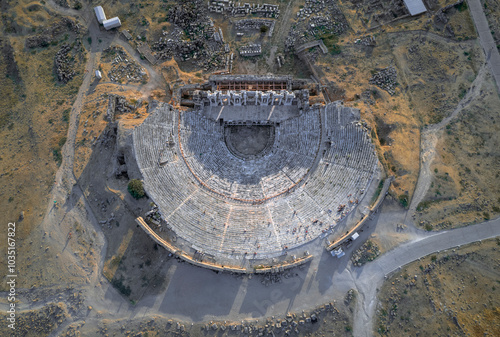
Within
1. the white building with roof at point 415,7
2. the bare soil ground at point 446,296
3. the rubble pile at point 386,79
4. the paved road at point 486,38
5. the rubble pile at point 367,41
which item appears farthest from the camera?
the white building with roof at point 415,7

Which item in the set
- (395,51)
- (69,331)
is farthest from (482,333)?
(69,331)

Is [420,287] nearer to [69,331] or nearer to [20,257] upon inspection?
[69,331]

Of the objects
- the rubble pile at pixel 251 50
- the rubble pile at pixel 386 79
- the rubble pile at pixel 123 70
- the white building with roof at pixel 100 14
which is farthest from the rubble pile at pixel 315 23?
the white building with roof at pixel 100 14

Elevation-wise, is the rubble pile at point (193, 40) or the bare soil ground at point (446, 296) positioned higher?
the rubble pile at point (193, 40)

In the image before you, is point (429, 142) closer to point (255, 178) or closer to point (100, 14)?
point (255, 178)

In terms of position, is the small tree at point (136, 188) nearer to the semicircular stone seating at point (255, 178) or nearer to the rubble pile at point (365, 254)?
the semicircular stone seating at point (255, 178)

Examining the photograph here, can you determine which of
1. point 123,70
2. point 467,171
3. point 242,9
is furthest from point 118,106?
point 467,171
